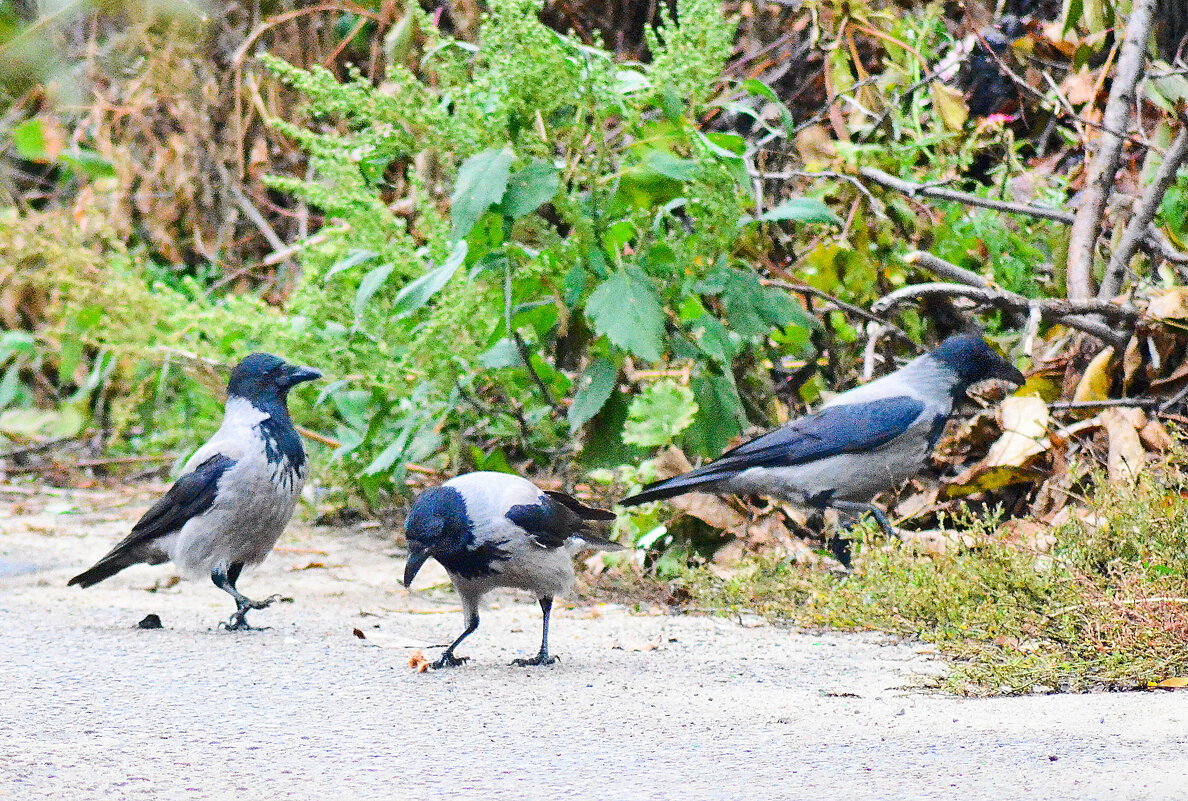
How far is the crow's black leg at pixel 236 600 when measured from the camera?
4879 millimetres

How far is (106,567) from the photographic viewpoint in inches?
208

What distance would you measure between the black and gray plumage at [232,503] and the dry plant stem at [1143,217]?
10.8ft

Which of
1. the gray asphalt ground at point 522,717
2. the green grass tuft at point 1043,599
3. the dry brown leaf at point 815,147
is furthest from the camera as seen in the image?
the dry brown leaf at point 815,147

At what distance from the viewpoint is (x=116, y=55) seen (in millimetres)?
1553

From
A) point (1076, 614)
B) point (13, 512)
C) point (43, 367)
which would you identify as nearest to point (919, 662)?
point (1076, 614)

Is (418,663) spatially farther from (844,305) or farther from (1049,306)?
(1049,306)

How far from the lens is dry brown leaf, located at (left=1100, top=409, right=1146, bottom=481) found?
15.8 ft

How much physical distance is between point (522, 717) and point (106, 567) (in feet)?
8.37

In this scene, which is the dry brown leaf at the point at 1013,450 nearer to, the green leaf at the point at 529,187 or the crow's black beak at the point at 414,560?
the green leaf at the point at 529,187

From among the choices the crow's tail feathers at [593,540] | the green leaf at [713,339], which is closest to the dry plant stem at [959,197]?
the green leaf at [713,339]

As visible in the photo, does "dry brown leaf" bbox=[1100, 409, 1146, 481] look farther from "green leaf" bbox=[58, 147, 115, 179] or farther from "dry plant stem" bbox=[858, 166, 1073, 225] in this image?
"green leaf" bbox=[58, 147, 115, 179]

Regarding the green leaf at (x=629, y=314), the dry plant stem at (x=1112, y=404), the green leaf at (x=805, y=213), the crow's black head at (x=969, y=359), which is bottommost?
the dry plant stem at (x=1112, y=404)

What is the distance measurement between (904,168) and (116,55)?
5.12 meters

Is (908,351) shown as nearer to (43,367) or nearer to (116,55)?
(116,55)
